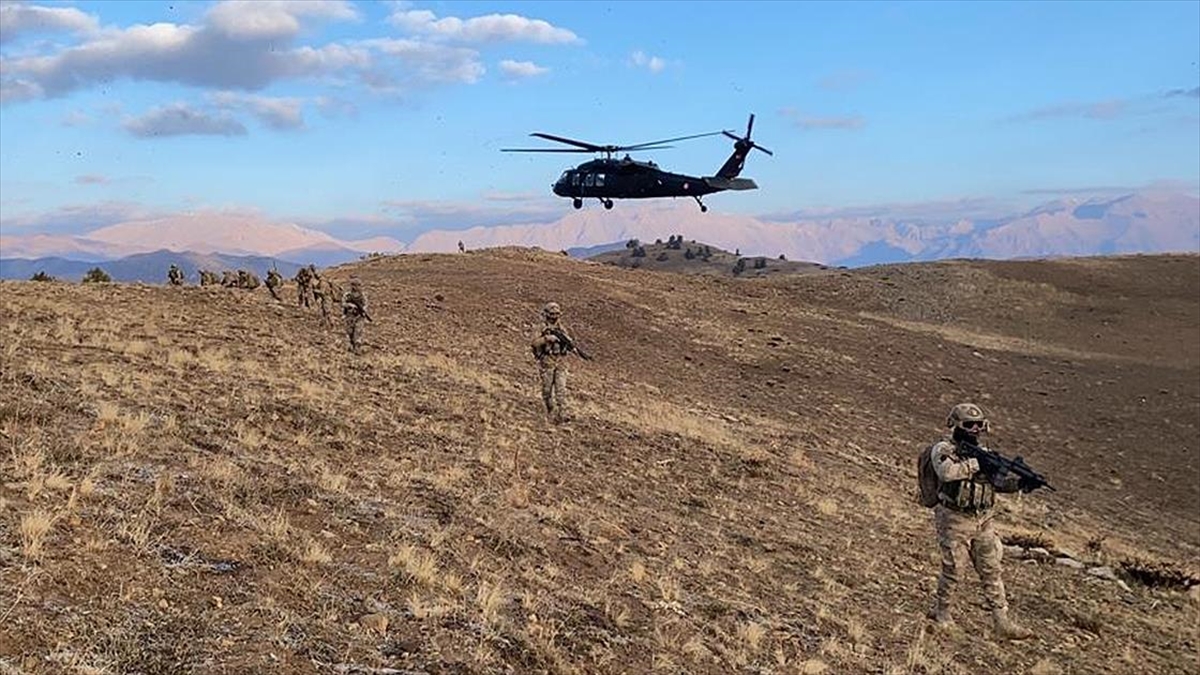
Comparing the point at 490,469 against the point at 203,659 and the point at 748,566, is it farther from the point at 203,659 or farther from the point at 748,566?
the point at 203,659

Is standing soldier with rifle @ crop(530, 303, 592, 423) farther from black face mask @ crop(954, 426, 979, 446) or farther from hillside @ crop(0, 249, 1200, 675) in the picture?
black face mask @ crop(954, 426, 979, 446)

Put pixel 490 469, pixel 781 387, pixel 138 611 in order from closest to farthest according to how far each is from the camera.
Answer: pixel 138 611, pixel 490 469, pixel 781 387

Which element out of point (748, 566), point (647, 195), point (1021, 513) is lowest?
point (1021, 513)

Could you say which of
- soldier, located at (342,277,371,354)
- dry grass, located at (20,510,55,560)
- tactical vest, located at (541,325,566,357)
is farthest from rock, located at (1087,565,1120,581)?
soldier, located at (342,277,371,354)

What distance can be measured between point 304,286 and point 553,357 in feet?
44.3

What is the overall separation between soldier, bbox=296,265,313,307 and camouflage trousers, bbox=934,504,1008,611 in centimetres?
2134

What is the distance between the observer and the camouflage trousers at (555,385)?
17.0 meters

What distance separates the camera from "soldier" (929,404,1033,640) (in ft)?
30.1

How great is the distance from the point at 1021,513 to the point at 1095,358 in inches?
851

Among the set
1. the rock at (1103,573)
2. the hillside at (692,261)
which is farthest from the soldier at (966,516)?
the hillside at (692,261)

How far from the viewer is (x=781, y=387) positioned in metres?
27.9

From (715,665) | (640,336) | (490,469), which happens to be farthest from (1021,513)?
(640,336)

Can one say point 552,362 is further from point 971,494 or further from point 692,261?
point 692,261

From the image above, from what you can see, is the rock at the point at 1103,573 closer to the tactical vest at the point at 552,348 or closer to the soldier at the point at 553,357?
the soldier at the point at 553,357
